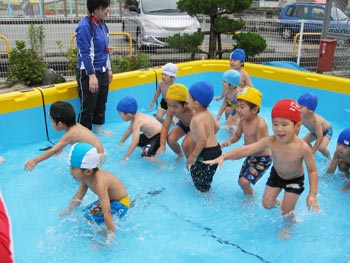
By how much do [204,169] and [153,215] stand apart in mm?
713

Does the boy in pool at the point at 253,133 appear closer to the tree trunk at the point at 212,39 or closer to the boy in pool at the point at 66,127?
the boy in pool at the point at 66,127

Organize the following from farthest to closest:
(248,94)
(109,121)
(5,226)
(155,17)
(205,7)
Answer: (155,17) → (205,7) → (109,121) → (248,94) → (5,226)

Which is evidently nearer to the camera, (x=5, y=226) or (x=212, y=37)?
(x=5, y=226)

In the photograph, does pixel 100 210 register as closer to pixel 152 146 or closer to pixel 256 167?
pixel 256 167

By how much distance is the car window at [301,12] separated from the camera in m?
14.8

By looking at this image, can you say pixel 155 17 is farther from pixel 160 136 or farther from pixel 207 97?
pixel 207 97

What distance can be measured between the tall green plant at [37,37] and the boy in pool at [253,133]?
661 cm

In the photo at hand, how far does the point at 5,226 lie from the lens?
1.14 m

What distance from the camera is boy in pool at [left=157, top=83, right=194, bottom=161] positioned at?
4324mm

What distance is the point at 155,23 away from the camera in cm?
1047

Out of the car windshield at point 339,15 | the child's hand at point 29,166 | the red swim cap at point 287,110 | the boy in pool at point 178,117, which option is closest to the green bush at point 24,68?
the boy in pool at point 178,117

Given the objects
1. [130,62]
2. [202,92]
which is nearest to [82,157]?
[202,92]

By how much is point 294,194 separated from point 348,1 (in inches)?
308

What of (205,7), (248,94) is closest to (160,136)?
(248,94)
